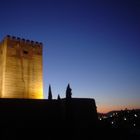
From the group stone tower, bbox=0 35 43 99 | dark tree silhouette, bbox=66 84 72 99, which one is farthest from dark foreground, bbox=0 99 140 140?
stone tower, bbox=0 35 43 99

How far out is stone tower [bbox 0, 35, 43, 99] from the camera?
28.6 metres

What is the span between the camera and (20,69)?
29.6 metres

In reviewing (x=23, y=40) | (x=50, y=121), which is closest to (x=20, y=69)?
(x=23, y=40)

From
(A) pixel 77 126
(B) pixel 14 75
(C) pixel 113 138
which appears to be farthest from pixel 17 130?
(B) pixel 14 75

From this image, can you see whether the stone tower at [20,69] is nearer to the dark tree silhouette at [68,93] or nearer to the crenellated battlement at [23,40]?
the crenellated battlement at [23,40]

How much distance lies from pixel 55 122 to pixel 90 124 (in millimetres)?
3812

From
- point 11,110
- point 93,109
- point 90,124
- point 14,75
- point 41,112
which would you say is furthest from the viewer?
point 14,75

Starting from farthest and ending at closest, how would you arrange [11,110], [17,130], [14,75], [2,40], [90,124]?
[2,40] < [14,75] < [90,124] < [11,110] < [17,130]

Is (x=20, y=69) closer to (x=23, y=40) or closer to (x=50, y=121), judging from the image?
(x=23, y=40)

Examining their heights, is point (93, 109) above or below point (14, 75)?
below

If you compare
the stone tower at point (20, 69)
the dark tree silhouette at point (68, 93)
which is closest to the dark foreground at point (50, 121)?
the dark tree silhouette at point (68, 93)

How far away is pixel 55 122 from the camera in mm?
20891

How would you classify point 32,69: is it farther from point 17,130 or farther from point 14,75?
point 17,130

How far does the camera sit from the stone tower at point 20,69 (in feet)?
93.9
